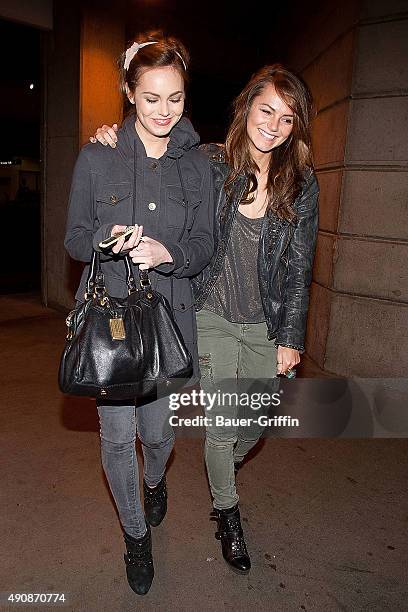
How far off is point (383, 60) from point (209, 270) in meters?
3.10

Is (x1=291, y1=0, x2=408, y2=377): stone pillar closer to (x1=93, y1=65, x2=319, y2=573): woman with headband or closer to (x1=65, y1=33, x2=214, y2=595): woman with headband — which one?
(x1=93, y1=65, x2=319, y2=573): woman with headband

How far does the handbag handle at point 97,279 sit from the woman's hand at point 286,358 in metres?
0.84

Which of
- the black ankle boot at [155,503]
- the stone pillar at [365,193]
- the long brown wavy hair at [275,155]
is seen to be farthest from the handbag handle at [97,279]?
the stone pillar at [365,193]

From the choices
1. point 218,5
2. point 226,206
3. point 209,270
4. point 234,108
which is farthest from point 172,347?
point 218,5

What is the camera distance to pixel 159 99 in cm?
205

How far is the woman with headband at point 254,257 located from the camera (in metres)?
2.36

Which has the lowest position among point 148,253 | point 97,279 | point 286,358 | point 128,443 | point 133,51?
point 128,443

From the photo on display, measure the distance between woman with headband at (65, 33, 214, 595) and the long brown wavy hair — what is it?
193 millimetres

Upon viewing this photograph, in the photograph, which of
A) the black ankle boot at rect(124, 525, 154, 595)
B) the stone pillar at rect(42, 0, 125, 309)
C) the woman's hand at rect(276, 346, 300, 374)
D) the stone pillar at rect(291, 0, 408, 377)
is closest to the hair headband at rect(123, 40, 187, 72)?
the woman's hand at rect(276, 346, 300, 374)

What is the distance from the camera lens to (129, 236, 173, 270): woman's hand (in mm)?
1900

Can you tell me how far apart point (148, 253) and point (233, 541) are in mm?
1432

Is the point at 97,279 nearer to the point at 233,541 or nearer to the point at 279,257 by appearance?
the point at 279,257

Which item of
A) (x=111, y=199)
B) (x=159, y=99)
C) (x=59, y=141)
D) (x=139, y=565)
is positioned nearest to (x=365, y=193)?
(x=159, y=99)

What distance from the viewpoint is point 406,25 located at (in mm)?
4332
